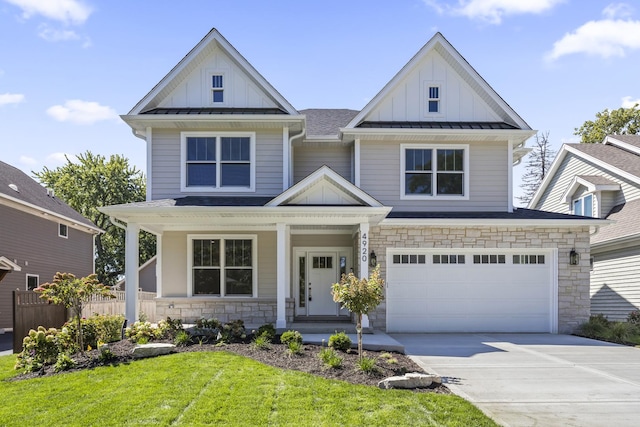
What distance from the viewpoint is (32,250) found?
63.9 ft

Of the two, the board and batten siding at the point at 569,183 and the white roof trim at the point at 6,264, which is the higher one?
the board and batten siding at the point at 569,183

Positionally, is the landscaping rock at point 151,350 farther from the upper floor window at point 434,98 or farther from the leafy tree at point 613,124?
the leafy tree at point 613,124

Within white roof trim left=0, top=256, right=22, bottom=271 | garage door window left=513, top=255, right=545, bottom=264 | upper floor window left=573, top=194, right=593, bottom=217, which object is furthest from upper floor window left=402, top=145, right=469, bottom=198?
white roof trim left=0, top=256, right=22, bottom=271

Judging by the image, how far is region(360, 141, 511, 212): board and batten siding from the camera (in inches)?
567

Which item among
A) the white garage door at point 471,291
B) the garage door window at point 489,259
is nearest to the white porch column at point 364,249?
the white garage door at point 471,291

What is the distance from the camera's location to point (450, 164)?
14562mm

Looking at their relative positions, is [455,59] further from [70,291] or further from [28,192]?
[28,192]

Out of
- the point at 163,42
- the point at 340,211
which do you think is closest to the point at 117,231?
the point at 163,42

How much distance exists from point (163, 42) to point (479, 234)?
960 cm

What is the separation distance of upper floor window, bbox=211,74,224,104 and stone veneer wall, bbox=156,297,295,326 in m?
5.47

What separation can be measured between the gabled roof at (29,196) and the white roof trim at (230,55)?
24.1 ft

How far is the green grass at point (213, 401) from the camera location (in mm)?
5844

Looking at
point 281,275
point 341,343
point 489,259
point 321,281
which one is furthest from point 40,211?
point 489,259

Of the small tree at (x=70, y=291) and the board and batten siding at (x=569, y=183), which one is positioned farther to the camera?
the board and batten siding at (x=569, y=183)
